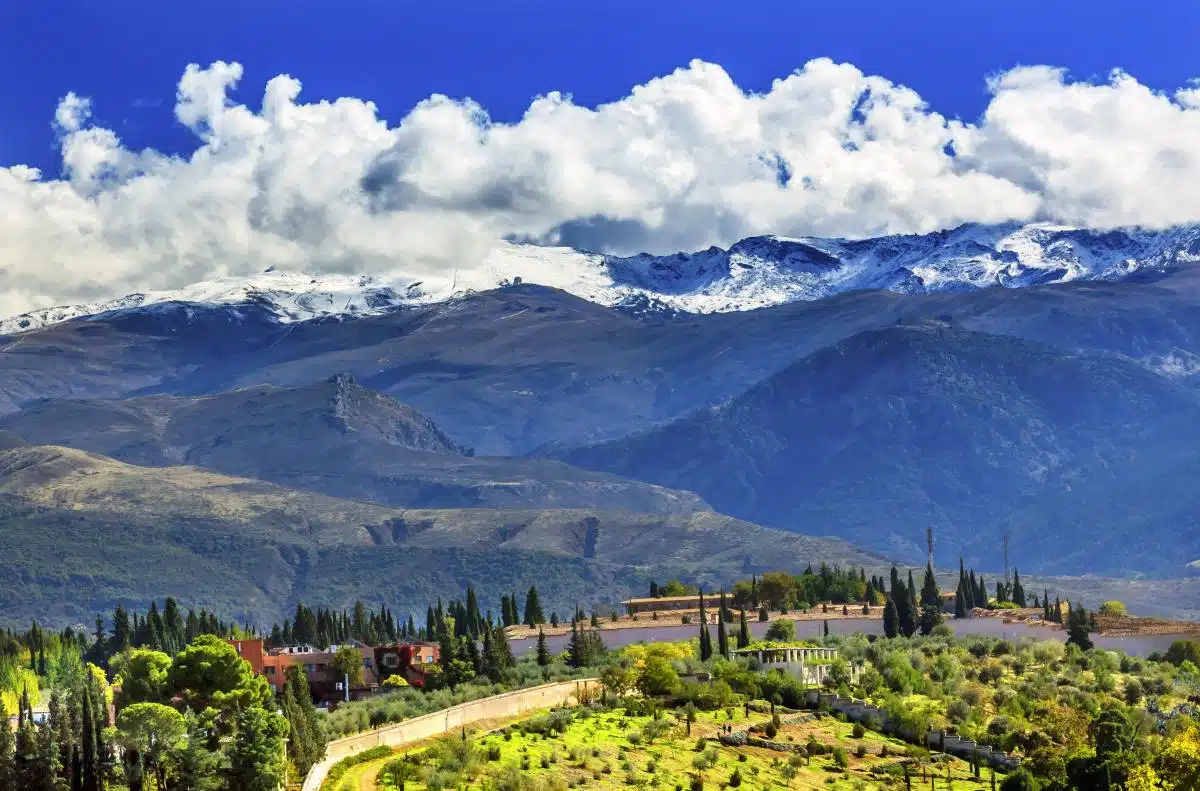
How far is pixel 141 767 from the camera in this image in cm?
9206

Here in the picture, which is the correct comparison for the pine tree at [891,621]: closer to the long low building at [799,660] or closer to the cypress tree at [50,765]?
the long low building at [799,660]

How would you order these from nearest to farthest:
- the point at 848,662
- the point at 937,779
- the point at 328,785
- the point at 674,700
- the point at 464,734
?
the point at 328,785, the point at 464,734, the point at 937,779, the point at 674,700, the point at 848,662

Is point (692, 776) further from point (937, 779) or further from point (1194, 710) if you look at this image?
point (1194, 710)

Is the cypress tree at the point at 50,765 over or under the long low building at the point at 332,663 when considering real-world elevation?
under

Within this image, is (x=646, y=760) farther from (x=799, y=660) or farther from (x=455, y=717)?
(x=799, y=660)

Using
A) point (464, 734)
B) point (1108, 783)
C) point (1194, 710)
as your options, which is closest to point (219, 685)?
point (464, 734)

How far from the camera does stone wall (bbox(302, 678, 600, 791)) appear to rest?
97438mm

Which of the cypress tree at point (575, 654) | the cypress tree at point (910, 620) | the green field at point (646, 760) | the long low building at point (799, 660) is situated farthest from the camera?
the cypress tree at point (910, 620)

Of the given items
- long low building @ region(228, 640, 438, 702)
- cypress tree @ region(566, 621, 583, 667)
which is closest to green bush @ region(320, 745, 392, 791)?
cypress tree @ region(566, 621, 583, 667)

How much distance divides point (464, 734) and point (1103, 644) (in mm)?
95832

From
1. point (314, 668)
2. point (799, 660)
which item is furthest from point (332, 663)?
point (799, 660)

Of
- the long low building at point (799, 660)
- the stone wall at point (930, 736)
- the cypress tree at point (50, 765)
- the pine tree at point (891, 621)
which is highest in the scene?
the pine tree at point (891, 621)

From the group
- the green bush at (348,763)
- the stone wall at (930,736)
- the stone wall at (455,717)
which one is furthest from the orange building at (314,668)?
the green bush at (348,763)

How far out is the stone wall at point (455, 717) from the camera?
97438 millimetres
